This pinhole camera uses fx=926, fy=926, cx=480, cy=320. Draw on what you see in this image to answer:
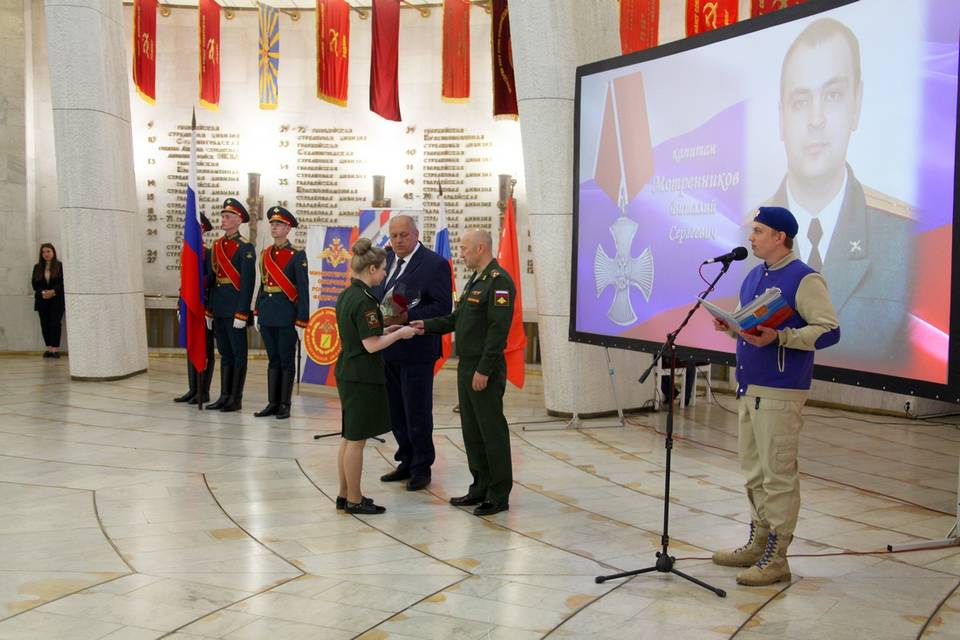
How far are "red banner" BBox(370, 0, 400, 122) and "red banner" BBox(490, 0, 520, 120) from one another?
140 cm

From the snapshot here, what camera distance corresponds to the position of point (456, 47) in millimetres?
11320

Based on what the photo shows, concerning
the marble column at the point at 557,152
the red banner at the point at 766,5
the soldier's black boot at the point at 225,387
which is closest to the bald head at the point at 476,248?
the marble column at the point at 557,152

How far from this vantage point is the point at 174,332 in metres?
13.4

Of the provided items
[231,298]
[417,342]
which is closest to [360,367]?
[417,342]

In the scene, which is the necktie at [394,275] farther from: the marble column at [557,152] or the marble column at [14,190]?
the marble column at [14,190]

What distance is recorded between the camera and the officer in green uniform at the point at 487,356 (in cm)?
508

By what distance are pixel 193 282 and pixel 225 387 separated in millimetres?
1009

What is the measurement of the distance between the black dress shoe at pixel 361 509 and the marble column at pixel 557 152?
3.50 meters

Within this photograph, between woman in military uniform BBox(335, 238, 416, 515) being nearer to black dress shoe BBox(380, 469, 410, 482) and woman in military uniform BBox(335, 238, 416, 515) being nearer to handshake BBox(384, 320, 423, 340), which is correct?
handshake BBox(384, 320, 423, 340)

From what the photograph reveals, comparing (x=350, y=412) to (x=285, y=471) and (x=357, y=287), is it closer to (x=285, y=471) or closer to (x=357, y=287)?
(x=357, y=287)

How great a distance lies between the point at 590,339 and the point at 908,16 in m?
3.38

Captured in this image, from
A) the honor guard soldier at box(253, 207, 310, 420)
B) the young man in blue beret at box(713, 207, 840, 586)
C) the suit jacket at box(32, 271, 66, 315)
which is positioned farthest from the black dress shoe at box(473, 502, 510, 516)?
the suit jacket at box(32, 271, 66, 315)

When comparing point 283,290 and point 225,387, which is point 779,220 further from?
point 225,387

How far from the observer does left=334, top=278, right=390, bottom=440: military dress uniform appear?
196 inches
